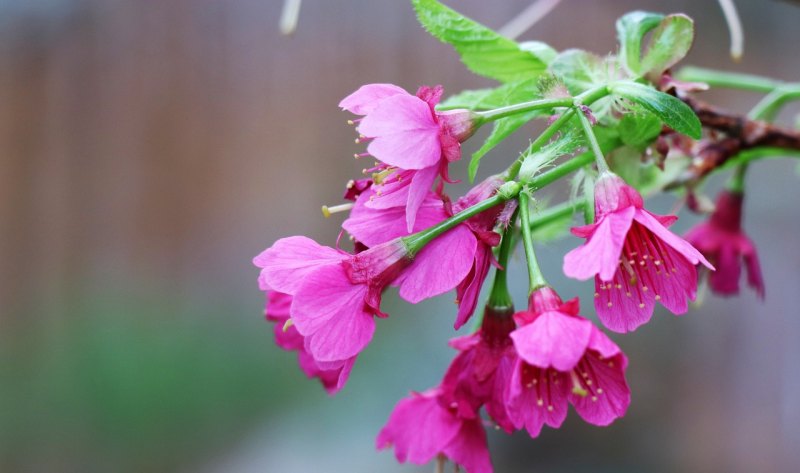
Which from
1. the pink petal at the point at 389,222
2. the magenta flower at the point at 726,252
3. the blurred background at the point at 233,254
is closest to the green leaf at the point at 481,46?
the pink petal at the point at 389,222

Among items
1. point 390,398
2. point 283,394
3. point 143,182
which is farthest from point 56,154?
point 390,398

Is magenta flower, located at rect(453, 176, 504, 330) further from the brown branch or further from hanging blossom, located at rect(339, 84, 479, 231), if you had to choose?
the brown branch

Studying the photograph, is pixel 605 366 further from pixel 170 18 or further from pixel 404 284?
pixel 170 18

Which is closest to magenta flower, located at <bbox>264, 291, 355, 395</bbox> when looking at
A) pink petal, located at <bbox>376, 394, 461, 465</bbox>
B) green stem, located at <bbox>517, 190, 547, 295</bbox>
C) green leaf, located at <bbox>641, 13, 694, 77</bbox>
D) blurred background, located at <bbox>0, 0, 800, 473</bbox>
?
pink petal, located at <bbox>376, 394, 461, 465</bbox>

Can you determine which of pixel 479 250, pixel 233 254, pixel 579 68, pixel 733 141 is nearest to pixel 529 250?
pixel 479 250

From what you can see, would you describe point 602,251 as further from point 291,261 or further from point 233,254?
point 233,254
